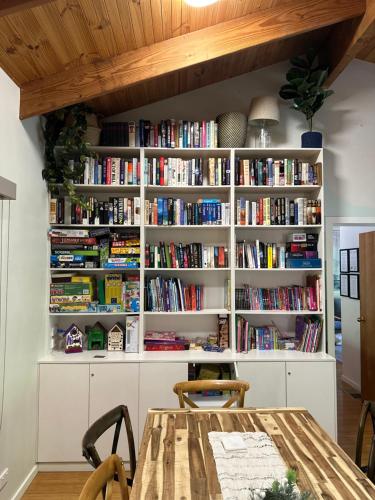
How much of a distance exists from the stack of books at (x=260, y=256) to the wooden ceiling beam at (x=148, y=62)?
146cm

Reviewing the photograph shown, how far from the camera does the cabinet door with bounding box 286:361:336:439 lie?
278 cm

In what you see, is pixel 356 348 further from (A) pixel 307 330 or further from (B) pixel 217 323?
(B) pixel 217 323

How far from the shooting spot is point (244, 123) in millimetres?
3111

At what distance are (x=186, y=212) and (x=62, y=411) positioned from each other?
5.87ft

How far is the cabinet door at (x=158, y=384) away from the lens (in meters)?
2.75

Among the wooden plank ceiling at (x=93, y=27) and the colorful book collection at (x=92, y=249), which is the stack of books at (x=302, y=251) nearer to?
the colorful book collection at (x=92, y=249)

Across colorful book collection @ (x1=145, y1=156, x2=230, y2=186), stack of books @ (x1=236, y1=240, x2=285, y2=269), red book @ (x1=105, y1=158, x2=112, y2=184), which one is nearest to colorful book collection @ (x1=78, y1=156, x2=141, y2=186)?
red book @ (x1=105, y1=158, x2=112, y2=184)

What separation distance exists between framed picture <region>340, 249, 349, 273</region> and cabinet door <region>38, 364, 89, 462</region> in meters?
3.91

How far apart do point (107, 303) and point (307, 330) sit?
167cm

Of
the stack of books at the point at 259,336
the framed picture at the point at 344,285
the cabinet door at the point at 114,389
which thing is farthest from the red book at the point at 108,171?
the framed picture at the point at 344,285

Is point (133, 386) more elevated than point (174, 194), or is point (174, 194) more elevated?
point (174, 194)

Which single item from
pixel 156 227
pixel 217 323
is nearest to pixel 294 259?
pixel 217 323

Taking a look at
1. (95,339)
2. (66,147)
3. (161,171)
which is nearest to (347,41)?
(161,171)

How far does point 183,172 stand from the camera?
308cm
